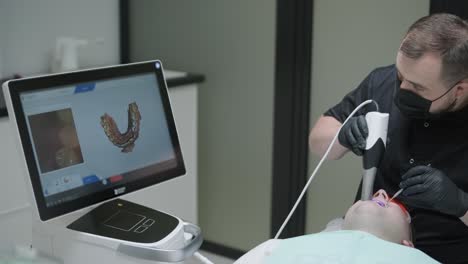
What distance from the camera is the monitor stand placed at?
4.61 ft

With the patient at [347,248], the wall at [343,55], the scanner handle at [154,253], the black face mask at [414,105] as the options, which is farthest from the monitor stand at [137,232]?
the wall at [343,55]

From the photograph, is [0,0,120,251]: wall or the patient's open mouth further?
[0,0,120,251]: wall

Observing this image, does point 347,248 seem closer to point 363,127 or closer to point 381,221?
point 381,221

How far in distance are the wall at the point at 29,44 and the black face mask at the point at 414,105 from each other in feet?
3.91

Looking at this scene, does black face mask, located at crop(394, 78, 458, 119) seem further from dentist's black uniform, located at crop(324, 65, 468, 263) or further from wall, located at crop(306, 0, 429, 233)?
wall, located at crop(306, 0, 429, 233)

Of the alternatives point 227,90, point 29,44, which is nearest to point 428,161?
point 227,90

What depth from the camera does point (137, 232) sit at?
57.6 inches

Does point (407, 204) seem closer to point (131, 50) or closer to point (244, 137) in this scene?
point (244, 137)

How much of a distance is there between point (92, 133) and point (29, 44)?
125 cm

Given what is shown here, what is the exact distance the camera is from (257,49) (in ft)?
8.74

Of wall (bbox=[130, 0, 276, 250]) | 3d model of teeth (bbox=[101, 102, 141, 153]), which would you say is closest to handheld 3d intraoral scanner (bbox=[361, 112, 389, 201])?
3d model of teeth (bbox=[101, 102, 141, 153])

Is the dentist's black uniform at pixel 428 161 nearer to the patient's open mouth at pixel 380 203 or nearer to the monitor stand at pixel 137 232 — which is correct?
the patient's open mouth at pixel 380 203

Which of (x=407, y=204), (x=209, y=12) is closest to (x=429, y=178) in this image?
(x=407, y=204)

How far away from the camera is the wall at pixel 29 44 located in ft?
6.92
